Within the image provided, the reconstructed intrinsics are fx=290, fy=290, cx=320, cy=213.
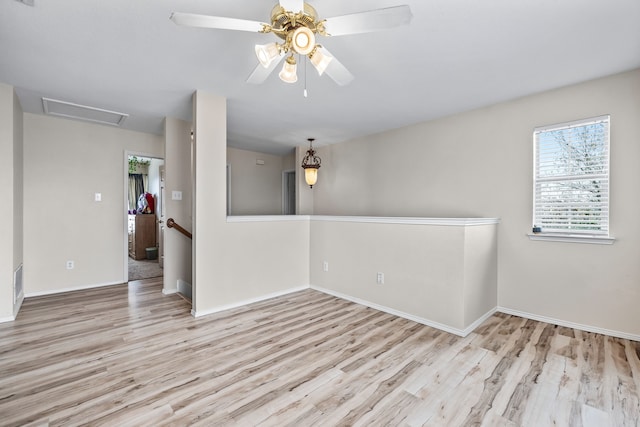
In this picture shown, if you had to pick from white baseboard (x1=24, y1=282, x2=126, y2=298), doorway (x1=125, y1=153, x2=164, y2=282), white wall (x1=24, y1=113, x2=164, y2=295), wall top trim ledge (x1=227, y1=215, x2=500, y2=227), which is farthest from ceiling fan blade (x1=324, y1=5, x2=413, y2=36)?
doorway (x1=125, y1=153, x2=164, y2=282)

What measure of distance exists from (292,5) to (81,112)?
3.57 metres

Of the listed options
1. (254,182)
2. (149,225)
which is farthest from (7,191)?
(149,225)

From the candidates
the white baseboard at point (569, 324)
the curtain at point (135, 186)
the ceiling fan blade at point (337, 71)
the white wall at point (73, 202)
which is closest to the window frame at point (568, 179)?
the white baseboard at point (569, 324)

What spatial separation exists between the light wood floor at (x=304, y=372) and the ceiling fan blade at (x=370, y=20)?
82.7 inches

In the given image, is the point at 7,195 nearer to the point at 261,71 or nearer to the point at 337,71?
the point at 261,71

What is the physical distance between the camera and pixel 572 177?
2820 mm

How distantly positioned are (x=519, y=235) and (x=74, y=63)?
4502 millimetres

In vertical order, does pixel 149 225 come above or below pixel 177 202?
below

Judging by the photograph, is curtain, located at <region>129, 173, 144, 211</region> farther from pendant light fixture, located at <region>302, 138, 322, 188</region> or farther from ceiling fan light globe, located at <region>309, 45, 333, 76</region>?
ceiling fan light globe, located at <region>309, 45, 333, 76</region>

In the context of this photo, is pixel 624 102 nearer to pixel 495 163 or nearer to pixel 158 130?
pixel 495 163

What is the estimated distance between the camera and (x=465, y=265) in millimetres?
2725

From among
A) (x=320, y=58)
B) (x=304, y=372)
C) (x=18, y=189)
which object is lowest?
(x=304, y=372)

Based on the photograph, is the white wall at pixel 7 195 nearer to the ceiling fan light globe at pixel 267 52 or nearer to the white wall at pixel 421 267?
the ceiling fan light globe at pixel 267 52

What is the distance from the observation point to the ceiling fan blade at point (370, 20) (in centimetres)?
135
